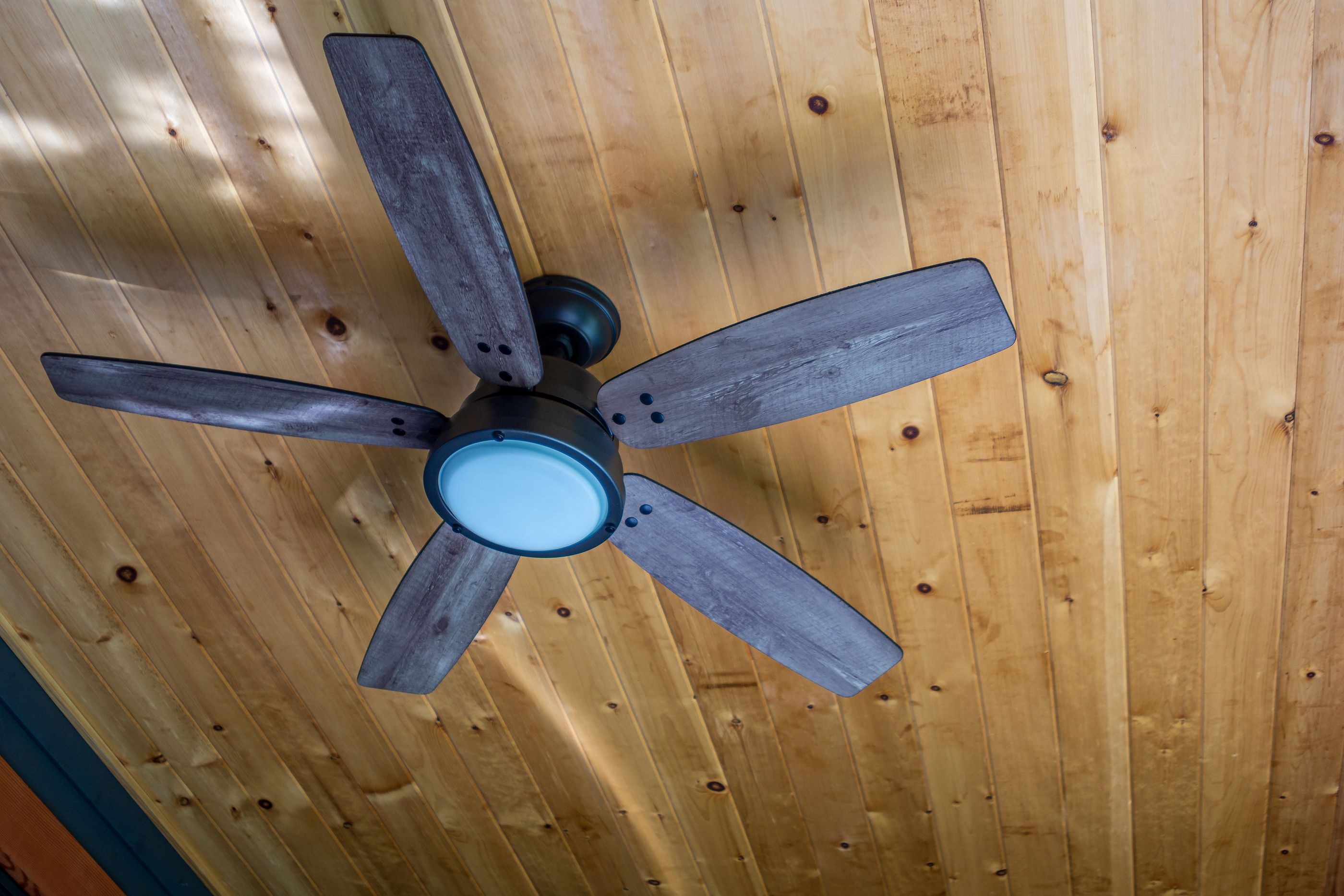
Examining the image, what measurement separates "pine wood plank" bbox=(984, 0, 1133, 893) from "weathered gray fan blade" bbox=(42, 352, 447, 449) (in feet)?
2.95

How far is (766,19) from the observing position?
113cm

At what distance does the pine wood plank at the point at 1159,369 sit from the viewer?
1.15 m

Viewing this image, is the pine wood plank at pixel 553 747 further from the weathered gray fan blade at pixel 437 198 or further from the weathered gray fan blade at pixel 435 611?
the weathered gray fan blade at pixel 437 198

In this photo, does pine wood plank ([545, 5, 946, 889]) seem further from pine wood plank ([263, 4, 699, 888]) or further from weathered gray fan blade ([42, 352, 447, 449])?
weathered gray fan blade ([42, 352, 447, 449])

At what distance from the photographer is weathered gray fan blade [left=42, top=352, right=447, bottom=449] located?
1.00 metres

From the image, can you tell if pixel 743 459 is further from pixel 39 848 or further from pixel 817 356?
pixel 39 848

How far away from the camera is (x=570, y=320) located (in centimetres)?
125

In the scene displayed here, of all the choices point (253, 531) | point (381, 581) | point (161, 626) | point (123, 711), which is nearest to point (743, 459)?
point (381, 581)

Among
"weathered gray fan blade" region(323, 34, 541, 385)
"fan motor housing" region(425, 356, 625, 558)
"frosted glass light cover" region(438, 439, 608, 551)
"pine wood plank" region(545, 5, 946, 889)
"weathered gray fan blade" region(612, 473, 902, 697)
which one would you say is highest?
"pine wood plank" region(545, 5, 946, 889)

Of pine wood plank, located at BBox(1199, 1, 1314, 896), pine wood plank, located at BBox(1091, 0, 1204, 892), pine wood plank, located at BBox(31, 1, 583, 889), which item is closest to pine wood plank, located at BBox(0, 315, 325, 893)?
pine wood plank, located at BBox(31, 1, 583, 889)

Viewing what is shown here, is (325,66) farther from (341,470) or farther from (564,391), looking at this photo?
(341,470)

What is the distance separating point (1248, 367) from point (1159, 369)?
14 centimetres

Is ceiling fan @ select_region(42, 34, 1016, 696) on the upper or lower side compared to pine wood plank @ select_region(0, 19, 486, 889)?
lower

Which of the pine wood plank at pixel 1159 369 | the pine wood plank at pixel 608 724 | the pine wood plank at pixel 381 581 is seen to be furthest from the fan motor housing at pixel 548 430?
Answer: the pine wood plank at pixel 1159 369
